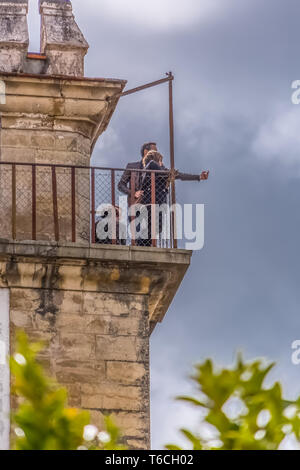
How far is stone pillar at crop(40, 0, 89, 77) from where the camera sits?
15812mm

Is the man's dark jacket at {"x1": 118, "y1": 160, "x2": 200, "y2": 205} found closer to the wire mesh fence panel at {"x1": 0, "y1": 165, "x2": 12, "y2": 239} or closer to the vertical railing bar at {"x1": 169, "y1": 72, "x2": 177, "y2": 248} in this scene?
the vertical railing bar at {"x1": 169, "y1": 72, "x2": 177, "y2": 248}

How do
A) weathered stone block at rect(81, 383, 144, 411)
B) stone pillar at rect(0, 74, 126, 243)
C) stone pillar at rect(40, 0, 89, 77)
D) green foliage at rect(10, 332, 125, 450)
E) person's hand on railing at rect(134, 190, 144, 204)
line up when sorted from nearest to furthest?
1. green foliage at rect(10, 332, 125, 450)
2. weathered stone block at rect(81, 383, 144, 411)
3. person's hand on railing at rect(134, 190, 144, 204)
4. stone pillar at rect(0, 74, 126, 243)
5. stone pillar at rect(40, 0, 89, 77)

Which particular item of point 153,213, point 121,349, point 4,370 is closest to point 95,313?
point 121,349

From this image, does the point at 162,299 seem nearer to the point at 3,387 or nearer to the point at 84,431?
the point at 3,387

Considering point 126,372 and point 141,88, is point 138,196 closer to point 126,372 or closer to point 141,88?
point 141,88

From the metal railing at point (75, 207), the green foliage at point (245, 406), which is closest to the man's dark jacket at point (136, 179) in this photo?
the metal railing at point (75, 207)

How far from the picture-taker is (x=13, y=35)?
1588cm

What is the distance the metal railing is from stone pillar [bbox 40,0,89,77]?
1.30 m

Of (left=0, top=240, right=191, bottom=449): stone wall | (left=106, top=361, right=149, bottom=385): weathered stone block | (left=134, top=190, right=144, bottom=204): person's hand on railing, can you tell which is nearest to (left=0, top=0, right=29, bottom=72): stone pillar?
(left=134, top=190, right=144, bottom=204): person's hand on railing

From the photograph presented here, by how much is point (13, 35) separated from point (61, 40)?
55cm

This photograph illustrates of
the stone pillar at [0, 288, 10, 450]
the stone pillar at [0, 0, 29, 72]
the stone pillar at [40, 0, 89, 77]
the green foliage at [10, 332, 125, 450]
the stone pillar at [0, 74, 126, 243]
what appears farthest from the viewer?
the stone pillar at [40, 0, 89, 77]

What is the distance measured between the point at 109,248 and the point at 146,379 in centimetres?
138
